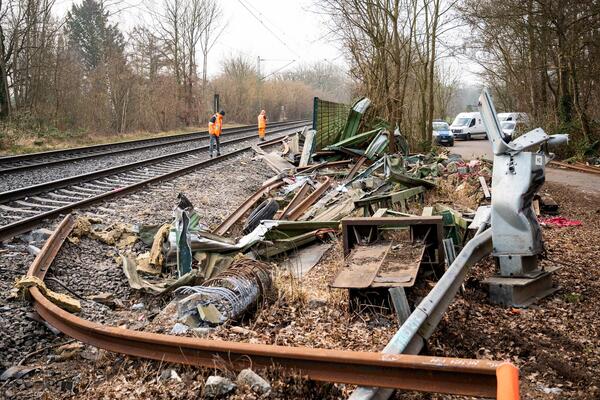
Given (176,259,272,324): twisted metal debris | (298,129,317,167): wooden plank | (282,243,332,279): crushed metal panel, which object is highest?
(298,129,317,167): wooden plank

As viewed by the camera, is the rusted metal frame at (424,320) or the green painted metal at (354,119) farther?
the green painted metal at (354,119)

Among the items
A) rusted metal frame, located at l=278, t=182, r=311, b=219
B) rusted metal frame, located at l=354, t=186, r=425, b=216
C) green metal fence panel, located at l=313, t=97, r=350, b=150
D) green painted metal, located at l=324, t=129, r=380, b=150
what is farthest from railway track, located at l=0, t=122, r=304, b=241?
rusted metal frame, located at l=354, t=186, r=425, b=216

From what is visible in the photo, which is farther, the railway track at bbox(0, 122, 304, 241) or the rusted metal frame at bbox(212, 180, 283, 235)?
the rusted metal frame at bbox(212, 180, 283, 235)

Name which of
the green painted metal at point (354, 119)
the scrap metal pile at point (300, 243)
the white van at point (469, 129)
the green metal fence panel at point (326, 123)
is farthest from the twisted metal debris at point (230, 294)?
the white van at point (469, 129)

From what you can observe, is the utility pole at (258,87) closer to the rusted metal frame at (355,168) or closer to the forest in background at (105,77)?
the forest in background at (105,77)

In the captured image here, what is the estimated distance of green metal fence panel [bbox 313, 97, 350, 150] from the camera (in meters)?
16.5

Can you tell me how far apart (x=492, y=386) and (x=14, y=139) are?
69.2 feet

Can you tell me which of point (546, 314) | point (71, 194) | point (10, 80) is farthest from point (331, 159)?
point (10, 80)

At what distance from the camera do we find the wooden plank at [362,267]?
14.0ft

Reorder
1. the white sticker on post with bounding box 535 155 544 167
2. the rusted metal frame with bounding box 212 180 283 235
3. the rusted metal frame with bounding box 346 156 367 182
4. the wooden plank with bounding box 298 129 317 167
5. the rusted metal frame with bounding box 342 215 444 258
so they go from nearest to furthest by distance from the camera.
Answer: the white sticker on post with bounding box 535 155 544 167
the rusted metal frame with bounding box 342 215 444 258
the rusted metal frame with bounding box 212 180 283 235
the rusted metal frame with bounding box 346 156 367 182
the wooden plank with bounding box 298 129 317 167

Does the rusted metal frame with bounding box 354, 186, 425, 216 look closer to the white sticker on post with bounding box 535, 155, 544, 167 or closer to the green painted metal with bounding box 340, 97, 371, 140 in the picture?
the white sticker on post with bounding box 535, 155, 544, 167

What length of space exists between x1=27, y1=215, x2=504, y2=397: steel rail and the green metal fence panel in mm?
13080

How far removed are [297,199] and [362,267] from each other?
16.5 feet

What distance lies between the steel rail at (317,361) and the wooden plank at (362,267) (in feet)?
4.25
